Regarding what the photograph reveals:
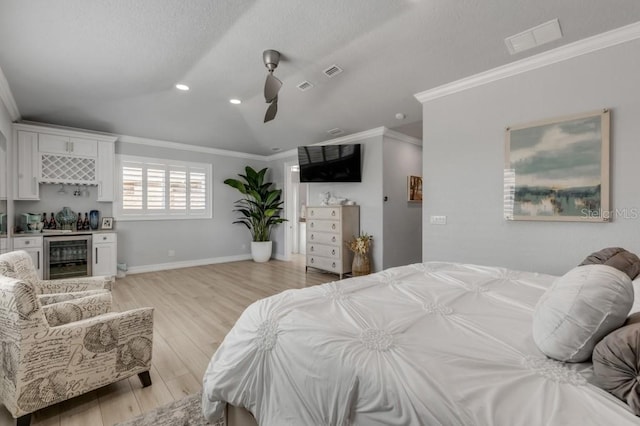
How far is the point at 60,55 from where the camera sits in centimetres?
282

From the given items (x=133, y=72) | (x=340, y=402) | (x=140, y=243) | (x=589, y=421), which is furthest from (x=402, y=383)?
(x=140, y=243)

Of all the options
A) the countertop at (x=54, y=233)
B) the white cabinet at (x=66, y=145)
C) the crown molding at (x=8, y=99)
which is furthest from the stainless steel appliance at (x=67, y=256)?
the crown molding at (x=8, y=99)

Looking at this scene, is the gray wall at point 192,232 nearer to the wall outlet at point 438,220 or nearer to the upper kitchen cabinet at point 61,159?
the upper kitchen cabinet at point 61,159

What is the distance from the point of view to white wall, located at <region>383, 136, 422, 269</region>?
493cm

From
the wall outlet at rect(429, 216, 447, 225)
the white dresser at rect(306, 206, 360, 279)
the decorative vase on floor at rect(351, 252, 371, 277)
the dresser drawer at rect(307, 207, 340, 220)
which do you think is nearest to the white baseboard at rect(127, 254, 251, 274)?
the white dresser at rect(306, 206, 360, 279)

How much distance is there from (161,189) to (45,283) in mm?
3642

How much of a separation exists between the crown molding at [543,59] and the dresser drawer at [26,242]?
5526mm

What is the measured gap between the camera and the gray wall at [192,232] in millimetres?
5277

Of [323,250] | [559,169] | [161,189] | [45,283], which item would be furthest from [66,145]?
[559,169]

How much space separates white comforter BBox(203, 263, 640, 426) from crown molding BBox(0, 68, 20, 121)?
4048 mm

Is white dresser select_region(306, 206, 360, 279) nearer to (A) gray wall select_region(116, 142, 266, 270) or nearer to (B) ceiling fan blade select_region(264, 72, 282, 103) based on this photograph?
(A) gray wall select_region(116, 142, 266, 270)

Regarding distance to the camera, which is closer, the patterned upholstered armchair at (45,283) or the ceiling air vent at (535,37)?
the patterned upholstered armchair at (45,283)

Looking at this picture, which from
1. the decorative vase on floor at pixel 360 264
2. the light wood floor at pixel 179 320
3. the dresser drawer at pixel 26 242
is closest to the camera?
the light wood floor at pixel 179 320

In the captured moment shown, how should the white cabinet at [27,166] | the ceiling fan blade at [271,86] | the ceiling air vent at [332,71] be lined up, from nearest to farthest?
the ceiling fan blade at [271,86] → the ceiling air vent at [332,71] → the white cabinet at [27,166]
